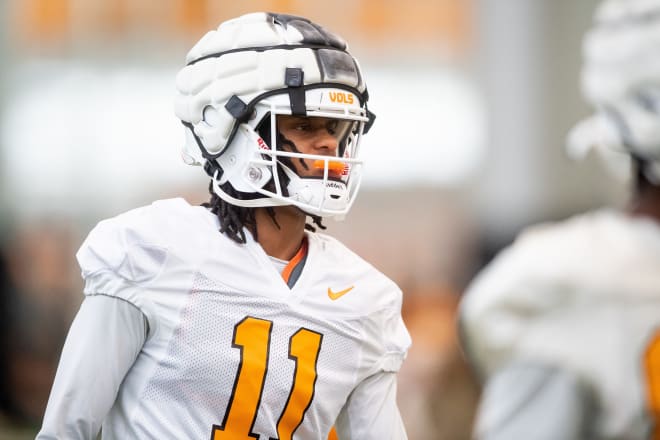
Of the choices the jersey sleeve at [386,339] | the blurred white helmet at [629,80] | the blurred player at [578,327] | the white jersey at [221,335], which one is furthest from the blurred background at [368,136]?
the white jersey at [221,335]

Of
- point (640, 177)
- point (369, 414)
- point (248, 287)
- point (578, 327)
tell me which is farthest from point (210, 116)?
point (640, 177)

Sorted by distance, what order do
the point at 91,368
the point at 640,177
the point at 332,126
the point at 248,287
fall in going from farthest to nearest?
the point at 640,177 < the point at 332,126 < the point at 248,287 < the point at 91,368

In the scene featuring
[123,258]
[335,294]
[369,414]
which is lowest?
[369,414]

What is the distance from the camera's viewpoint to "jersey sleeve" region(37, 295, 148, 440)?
2.04 meters

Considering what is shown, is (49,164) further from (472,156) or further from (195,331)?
(195,331)

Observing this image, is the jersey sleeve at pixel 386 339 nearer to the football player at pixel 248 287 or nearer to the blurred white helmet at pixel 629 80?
the football player at pixel 248 287

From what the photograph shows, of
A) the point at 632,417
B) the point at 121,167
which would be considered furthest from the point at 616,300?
the point at 121,167

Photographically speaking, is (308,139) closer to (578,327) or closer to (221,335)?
(221,335)

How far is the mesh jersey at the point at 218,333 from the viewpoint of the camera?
209cm

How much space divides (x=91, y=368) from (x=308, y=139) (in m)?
0.57

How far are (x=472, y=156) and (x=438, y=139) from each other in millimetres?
293

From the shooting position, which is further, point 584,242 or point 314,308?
point 584,242

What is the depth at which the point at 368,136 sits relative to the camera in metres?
7.18

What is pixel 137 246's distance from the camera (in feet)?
6.93
